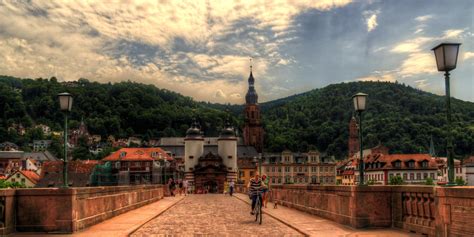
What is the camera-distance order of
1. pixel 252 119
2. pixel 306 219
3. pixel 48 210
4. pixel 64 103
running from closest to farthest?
pixel 48 210 → pixel 64 103 → pixel 306 219 → pixel 252 119

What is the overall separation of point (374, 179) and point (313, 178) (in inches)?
756

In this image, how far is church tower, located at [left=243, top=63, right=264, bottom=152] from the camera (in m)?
145

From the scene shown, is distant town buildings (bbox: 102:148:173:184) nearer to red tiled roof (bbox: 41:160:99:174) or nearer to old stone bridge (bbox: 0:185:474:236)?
red tiled roof (bbox: 41:160:99:174)

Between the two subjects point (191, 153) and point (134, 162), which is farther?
point (134, 162)

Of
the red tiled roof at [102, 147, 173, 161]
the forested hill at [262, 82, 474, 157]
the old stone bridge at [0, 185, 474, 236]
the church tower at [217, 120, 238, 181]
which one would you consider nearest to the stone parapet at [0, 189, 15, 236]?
the old stone bridge at [0, 185, 474, 236]

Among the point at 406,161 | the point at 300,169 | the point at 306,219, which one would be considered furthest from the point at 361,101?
the point at 300,169

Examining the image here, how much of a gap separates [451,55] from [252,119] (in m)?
134

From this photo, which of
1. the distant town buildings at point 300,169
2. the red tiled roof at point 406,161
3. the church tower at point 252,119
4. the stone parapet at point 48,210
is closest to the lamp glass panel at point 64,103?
the stone parapet at point 48,210

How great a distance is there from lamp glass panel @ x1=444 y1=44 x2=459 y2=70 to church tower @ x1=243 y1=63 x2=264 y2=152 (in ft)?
439

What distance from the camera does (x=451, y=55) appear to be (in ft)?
37.1

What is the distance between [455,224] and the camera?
1012 cm

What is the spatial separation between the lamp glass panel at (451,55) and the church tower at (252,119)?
439 feet

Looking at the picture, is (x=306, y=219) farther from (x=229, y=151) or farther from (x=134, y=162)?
(x=134, y=162)

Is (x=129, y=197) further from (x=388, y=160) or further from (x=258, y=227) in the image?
(x=388, y=160)
